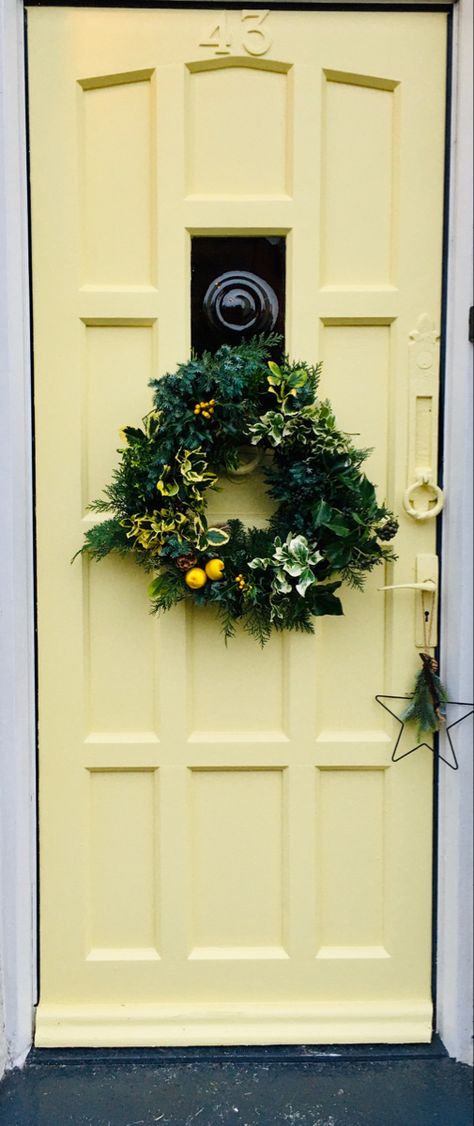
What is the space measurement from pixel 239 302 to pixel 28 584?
832 millimetres

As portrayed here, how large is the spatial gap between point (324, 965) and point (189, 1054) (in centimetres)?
39

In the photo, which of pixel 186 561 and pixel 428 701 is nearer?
pixel 186 561

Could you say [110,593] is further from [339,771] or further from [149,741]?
[339,771]

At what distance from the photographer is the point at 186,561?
1790mm

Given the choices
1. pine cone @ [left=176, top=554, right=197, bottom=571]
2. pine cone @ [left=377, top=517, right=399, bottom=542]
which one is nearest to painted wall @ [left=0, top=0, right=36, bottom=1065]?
pine cone @ [left=176, top=554, right=197, bottom=571]

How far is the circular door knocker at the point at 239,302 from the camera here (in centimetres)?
187

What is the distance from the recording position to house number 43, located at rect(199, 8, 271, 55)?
5.94 feet

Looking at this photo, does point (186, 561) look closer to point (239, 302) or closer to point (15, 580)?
point (15, 580)

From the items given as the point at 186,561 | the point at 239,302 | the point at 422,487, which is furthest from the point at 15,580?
the point at 422,487

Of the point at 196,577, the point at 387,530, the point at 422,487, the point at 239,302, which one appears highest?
the point at 239,302

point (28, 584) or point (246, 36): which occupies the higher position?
point (246, 36)

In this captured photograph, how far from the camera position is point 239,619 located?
1913mm

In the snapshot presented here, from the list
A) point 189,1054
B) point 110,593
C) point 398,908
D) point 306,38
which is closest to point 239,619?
point 110,593

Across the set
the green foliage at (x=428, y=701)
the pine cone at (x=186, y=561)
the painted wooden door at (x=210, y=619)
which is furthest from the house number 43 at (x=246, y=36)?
the green foliage at (x=428, y=701)
